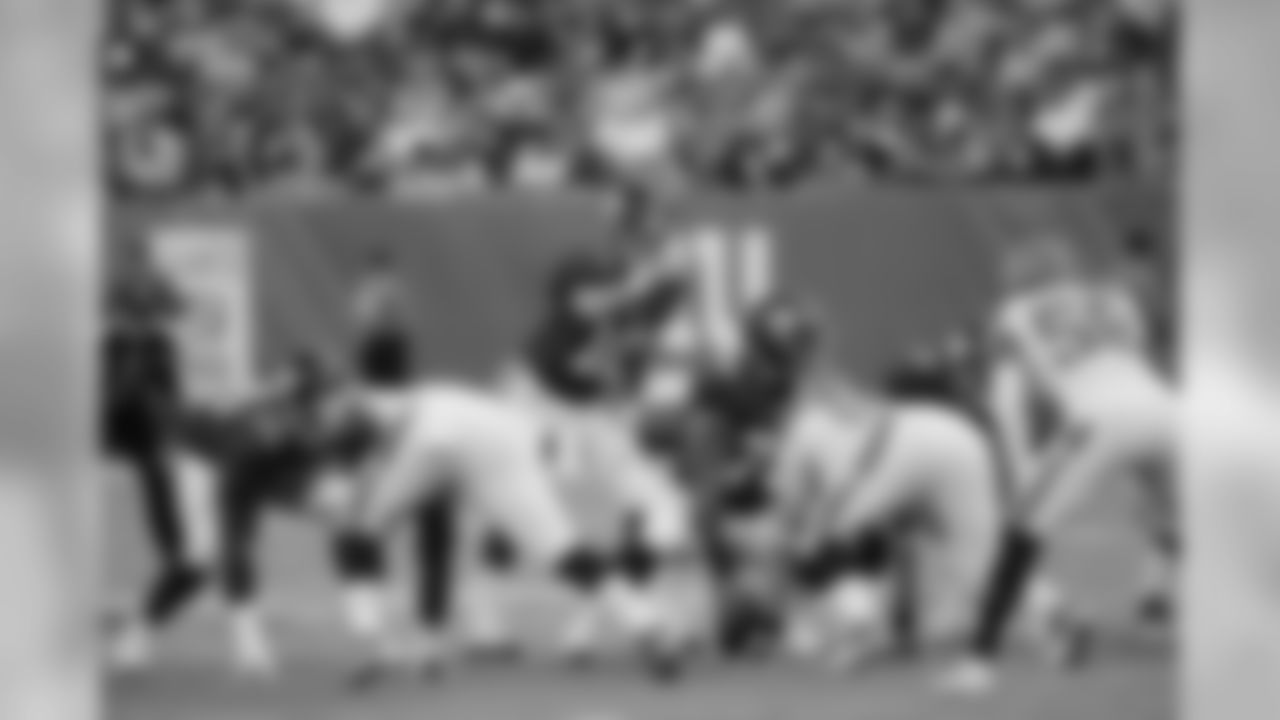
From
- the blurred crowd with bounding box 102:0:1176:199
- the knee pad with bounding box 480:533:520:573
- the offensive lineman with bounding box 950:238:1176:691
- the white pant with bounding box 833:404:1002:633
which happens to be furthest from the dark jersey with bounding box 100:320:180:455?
the offensive lineman with bounding box 950:238:1176:691

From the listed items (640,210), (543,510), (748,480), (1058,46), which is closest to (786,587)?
(748,480)

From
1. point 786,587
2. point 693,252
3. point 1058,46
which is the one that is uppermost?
point 1058,46

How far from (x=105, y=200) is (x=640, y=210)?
40cm

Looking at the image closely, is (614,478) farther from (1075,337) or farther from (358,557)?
(1075,337)

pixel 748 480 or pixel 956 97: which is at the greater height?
pixel 956 97

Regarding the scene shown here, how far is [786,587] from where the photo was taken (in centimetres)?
168

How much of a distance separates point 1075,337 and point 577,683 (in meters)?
0.45

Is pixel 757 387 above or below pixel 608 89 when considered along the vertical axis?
below

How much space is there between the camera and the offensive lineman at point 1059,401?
5.41 ft

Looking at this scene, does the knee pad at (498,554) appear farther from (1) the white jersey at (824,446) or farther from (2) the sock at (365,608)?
(1) the white jersey at (824,446)

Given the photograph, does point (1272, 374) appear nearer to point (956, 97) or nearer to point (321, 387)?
point (956, 97)

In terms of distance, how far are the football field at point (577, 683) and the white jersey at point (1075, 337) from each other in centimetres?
10

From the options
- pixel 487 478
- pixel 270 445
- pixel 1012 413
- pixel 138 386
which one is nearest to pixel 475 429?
pixel 487 478

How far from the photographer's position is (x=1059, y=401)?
166cm
